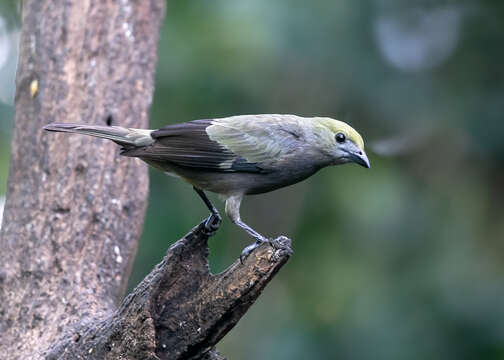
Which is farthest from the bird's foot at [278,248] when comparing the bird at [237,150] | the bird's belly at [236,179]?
the bird's belly at [236,179]

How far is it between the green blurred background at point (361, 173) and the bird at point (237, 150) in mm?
3375

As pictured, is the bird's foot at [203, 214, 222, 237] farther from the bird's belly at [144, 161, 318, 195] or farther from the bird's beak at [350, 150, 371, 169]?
the bird's beak at [350, 150, 371, 169]

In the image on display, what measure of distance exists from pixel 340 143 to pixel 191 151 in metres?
0.99

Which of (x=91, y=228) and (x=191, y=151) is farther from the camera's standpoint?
(x=91, y=228)

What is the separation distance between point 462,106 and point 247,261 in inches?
231

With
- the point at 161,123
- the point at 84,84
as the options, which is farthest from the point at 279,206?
the point at 84,84

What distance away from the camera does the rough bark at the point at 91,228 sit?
13.3 ft

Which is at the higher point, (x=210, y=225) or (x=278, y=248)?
(x=278, y=248)

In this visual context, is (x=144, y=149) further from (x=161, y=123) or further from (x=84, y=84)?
(x=161, y=123)

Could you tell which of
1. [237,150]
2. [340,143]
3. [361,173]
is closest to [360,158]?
[340,143]

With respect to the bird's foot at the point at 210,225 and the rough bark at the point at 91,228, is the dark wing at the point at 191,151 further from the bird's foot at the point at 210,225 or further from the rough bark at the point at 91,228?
the rough bark at the point at 91,228

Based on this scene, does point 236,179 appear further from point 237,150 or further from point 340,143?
point 340,143

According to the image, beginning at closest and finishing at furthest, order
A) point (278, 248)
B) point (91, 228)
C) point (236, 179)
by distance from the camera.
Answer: point (278, 248) → point (236, 179) → point (91, 228)

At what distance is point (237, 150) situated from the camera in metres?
4.97
